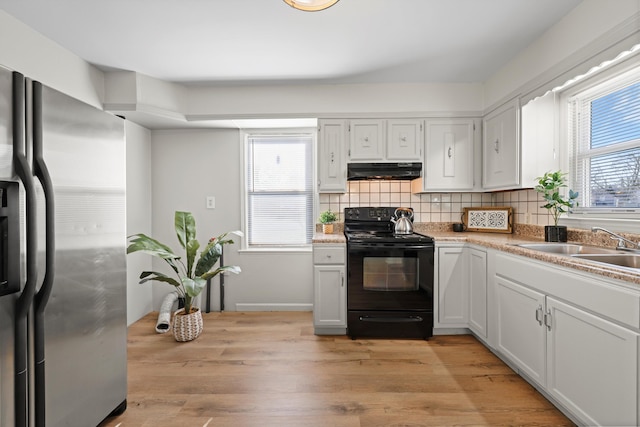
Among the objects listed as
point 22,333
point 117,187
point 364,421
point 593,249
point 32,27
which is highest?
point 32,27

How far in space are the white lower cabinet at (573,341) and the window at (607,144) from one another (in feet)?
2.71

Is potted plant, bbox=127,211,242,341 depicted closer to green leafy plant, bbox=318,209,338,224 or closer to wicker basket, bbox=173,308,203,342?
wicker basket, bbox=173,308,203,342

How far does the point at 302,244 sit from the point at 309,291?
1.72 ft

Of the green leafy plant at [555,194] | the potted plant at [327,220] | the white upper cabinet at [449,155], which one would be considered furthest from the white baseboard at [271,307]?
the green leafy plant at [555,194]

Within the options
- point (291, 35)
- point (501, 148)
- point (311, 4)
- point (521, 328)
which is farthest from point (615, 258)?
point (291, 35)

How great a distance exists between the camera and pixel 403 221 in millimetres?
3047

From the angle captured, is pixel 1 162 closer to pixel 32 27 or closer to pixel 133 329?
pixel 32 27

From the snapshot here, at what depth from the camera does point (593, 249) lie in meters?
1.99

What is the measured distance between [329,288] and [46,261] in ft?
6.48

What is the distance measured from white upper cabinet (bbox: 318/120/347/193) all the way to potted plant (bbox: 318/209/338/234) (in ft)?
0.81

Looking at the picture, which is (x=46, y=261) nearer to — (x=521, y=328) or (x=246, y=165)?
(x=246, y=165)

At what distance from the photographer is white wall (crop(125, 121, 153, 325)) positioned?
3.04m

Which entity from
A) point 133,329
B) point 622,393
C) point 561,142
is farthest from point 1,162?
point 561,142

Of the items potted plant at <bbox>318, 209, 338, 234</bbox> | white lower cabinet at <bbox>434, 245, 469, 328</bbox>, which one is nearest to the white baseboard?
potted plant at <bbox>318, 209, 338, 234</bbox>
